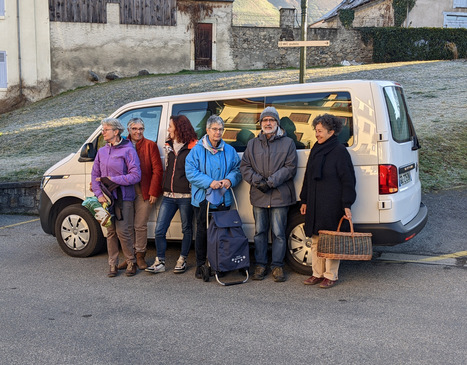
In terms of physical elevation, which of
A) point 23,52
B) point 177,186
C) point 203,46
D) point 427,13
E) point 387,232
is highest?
point 427,13

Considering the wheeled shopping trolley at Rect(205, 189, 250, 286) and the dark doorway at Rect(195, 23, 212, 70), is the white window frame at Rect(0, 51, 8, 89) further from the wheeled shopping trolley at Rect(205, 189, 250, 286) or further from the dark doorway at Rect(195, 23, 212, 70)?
the wheeled shopping trolley at Rect(205, 189, 250, 286)

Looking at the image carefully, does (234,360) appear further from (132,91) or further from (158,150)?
(132,91)

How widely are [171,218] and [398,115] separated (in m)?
2.77

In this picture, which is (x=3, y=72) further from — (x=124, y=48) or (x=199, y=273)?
(x=199, y=273)

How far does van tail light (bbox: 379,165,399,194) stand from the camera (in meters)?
6.16

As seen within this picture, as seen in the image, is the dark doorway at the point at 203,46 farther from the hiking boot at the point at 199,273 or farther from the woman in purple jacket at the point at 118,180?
the hiking boot at the point at 199,273

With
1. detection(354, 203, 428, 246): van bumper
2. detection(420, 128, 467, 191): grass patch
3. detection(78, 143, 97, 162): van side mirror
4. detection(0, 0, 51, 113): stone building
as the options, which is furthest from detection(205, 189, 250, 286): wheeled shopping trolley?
detection(0, 0, 51, 113): stone building

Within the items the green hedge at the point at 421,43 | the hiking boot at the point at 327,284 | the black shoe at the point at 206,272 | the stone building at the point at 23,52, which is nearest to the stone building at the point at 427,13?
the green hedge at the point at 421,43

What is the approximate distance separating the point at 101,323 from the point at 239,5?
178m

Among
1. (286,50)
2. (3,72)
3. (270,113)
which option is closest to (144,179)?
(270,113)

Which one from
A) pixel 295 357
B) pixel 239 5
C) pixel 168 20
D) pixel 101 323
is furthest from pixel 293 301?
pixel 239 5

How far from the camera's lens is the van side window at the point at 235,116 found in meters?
6.83

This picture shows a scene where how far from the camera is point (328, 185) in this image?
6.09 m

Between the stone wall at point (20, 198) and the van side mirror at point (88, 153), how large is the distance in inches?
158
